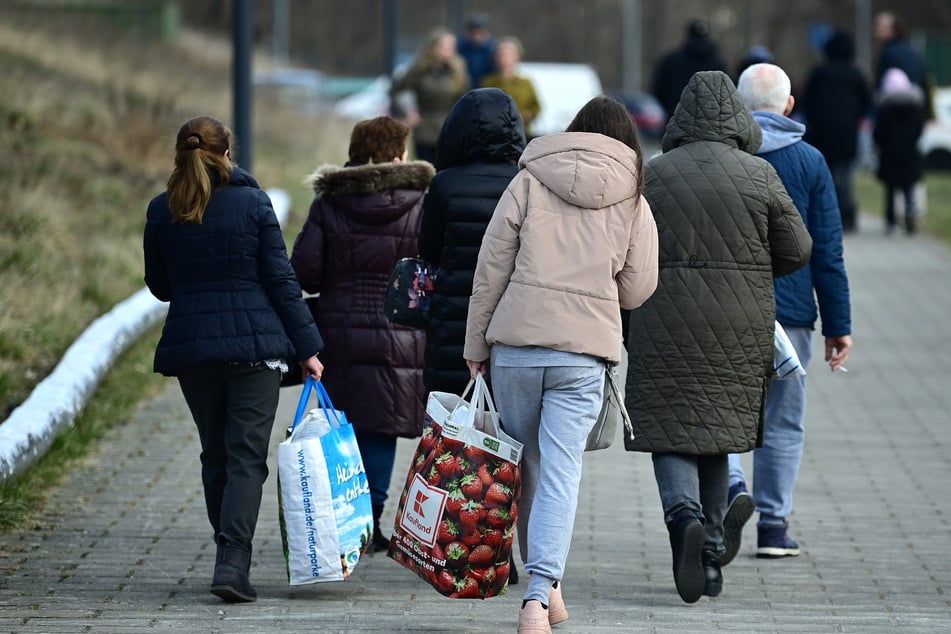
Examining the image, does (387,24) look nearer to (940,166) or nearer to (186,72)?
(186,72)

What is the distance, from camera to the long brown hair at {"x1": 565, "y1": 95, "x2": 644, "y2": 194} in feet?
17.8

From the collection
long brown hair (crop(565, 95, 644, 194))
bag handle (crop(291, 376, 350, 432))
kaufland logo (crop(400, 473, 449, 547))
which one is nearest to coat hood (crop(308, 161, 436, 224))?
bag handle (crop(291, 376, 350, 432))

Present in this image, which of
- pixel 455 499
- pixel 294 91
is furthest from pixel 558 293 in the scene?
pixel 294 91

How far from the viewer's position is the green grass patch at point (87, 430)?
23.2 feet

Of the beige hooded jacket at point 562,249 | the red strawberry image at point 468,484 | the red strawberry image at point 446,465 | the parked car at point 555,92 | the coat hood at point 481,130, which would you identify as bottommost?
the parked car at point 555,92

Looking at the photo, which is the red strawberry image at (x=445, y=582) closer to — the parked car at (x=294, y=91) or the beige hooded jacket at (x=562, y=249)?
the beige hooded jacket at (x=562, y=249)

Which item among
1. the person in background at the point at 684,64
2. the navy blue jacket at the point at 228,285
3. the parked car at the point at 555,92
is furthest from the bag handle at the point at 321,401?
the parked car at the point at 555,92

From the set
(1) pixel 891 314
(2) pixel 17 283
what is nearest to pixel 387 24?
(1) pixel 891 314

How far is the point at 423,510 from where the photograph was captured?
546cm

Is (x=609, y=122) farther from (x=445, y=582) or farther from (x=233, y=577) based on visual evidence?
(x=233, y=577)

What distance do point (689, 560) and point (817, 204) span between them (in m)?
1.49

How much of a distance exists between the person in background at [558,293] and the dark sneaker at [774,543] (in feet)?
5.06

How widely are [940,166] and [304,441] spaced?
100 ft

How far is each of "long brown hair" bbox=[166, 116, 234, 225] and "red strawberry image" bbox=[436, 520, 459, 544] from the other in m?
1.29
